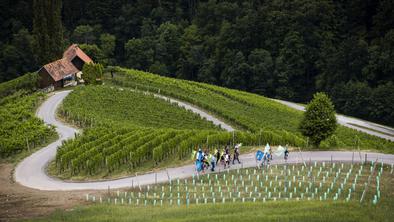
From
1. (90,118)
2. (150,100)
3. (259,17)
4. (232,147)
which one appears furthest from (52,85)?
(259,17)

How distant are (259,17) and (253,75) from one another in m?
11.2

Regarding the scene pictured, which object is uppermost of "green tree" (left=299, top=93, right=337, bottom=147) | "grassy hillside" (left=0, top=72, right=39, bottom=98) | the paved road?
"grassy hillside" (left=0, top=72, right=39, bottom=98)

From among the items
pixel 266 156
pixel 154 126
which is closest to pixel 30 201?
pixel 266 156

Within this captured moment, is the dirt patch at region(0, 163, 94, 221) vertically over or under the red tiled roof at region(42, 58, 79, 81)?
under

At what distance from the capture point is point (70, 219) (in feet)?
86.6

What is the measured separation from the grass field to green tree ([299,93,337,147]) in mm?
7298

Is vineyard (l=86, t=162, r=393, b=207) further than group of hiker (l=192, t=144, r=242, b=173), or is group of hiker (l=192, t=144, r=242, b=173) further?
group of hiker (l=192, t=144, r=242, b=173)

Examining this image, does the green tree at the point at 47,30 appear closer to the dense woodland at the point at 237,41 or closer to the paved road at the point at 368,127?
the dense woodland at the point at 237,41

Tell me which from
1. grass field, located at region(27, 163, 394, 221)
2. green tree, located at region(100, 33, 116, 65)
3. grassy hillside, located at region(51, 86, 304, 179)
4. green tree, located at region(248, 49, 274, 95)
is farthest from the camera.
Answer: green tree, located at region(100, 33, 116, 65)

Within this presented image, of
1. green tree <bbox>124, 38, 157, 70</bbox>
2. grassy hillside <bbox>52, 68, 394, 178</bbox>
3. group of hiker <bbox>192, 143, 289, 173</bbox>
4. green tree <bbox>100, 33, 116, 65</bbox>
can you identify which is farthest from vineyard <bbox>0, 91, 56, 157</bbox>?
green tree <bbox>124, 38, 157, 70</bbox>

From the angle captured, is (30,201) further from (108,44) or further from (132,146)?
(108,44)

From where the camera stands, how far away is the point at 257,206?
2639cm

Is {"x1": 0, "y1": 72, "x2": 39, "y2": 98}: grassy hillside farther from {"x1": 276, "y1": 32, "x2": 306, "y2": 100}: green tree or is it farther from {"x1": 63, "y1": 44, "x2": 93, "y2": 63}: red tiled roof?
{"x1": 276, "y1": 32, "x2": 306, "y2": 100}: green tree

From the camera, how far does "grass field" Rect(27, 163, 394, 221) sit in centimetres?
2434
